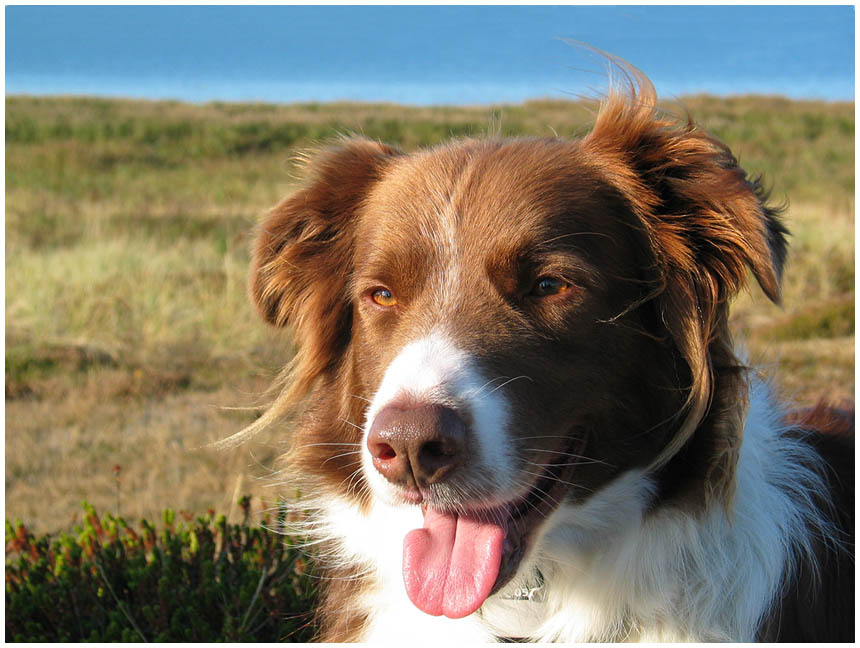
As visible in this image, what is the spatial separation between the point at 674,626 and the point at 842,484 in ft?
3.95

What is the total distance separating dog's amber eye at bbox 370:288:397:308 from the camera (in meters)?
3.43

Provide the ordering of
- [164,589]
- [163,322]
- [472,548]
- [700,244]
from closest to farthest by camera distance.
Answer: [472,548], [700,244], [164,589], [163,322]

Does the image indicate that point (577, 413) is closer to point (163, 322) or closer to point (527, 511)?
point (527, 511)

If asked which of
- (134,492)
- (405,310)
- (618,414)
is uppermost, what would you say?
(405,310)

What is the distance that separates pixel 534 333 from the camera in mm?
3133

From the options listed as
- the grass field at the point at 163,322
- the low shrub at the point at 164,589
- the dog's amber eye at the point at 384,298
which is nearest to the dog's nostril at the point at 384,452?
the dog's amber eye at the point at 384,298

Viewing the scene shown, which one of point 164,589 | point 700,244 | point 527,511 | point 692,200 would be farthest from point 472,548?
point 164,589

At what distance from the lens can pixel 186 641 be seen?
4.74 metres

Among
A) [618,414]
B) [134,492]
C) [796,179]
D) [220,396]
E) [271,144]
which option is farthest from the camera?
[271,144]

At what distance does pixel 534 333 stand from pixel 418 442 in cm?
66

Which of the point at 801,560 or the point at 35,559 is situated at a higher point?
the point at 801,560

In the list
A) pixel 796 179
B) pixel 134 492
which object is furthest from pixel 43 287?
pixel 796 179

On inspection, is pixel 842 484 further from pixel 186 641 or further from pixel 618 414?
pixel 186 641

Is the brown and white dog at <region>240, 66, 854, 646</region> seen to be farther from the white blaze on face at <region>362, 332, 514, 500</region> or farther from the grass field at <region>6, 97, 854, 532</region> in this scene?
the grass field at <region>6, 97, 854, 532</region>
